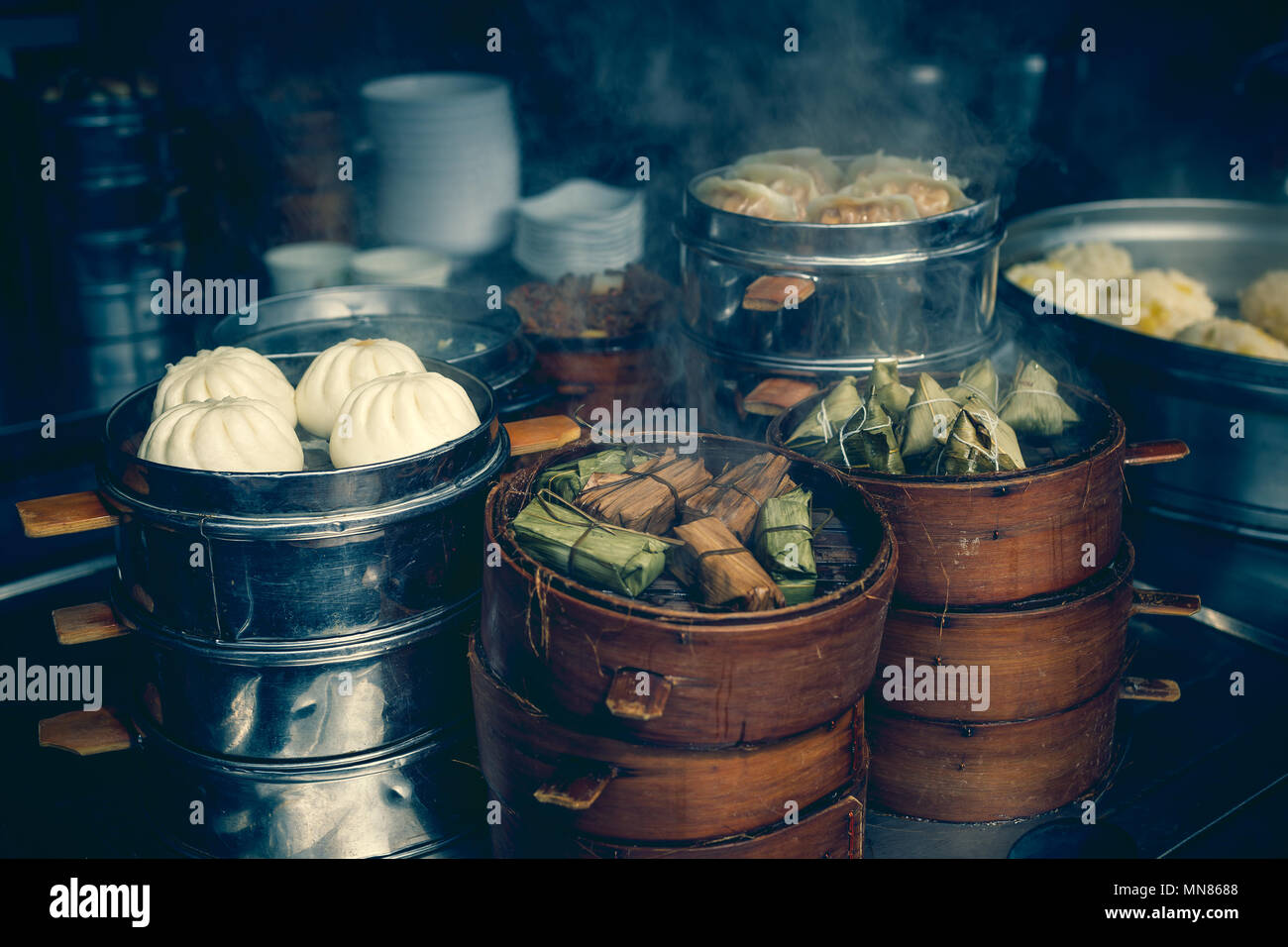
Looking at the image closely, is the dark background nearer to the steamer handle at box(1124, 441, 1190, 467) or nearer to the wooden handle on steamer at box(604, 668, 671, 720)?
the steamer handle at box(1124, 441, 1190, 467)

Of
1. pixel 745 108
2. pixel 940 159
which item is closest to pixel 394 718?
pixel 940 159

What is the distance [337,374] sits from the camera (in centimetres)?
288

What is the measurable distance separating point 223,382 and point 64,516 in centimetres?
51

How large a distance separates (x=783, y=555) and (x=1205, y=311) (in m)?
3.19

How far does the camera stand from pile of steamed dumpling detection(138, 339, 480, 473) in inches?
99.4

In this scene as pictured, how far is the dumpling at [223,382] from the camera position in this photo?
2762 mm

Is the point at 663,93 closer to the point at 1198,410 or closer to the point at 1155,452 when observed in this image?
the point at 1198,410

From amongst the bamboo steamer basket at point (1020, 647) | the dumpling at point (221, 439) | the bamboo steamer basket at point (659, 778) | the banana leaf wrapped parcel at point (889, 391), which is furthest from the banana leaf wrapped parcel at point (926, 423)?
the dumpling at point (221, 439)

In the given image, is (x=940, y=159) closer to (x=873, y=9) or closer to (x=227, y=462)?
(x=873, y=9)

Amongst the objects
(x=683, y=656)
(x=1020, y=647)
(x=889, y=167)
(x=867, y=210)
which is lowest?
(x=1020, y=647)

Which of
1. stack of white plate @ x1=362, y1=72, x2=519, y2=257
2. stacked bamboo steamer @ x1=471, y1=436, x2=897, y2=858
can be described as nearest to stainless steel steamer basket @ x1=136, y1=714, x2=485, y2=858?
stacked bamboo steamer @ x1=471, y1=436, x2=897, y2=858

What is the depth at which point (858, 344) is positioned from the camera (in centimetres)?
343

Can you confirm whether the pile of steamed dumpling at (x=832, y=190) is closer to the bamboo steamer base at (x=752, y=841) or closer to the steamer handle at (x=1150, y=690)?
the steamer handle at (x=1150, y=690)

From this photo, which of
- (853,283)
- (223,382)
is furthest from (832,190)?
(223,382)
